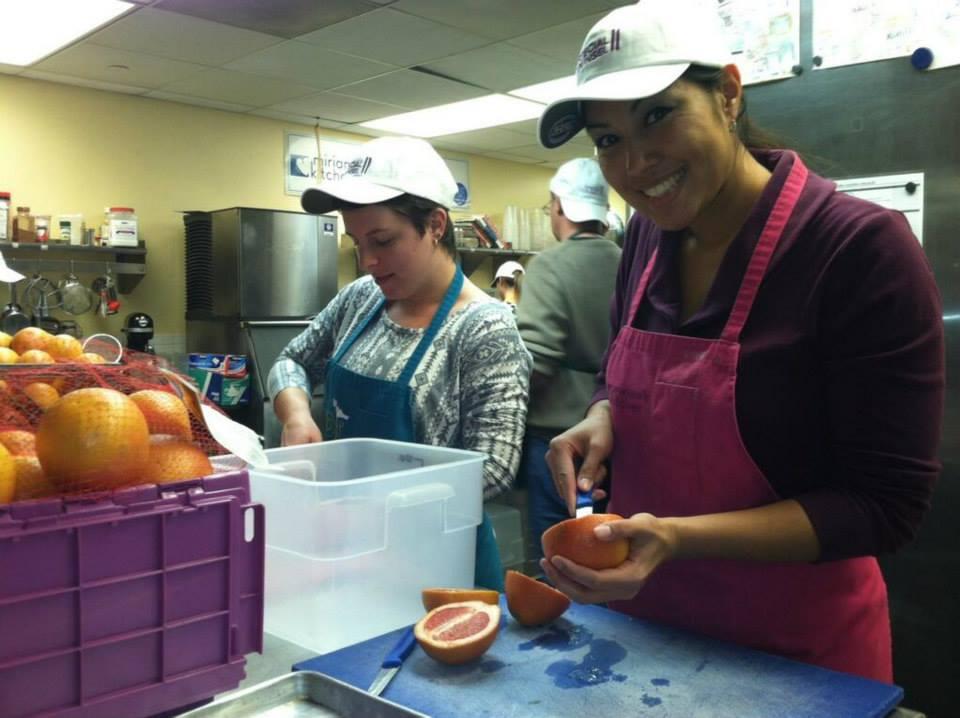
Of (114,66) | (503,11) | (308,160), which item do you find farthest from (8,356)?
(308,160)

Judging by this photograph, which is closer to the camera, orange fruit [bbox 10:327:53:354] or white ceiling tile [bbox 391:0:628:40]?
orange fruit [bbox 10:327:53:354]

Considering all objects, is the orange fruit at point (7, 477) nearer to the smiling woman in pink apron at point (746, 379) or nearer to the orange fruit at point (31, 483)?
the orange fruit at point (31, 483)

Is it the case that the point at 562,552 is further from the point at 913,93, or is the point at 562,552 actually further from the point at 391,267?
the point at 913,93

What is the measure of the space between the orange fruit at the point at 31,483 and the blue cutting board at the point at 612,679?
0.39 metres

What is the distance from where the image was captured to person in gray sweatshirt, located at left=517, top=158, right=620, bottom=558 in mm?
2811

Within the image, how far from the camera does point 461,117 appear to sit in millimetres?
6445

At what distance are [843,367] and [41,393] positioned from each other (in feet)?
3.09

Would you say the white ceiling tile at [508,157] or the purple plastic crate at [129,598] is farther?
the white ceiling tile at [508,157]

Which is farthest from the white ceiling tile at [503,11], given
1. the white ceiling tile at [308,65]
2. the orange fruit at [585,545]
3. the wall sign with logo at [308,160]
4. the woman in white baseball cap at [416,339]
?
the orange fruit at [585,545]

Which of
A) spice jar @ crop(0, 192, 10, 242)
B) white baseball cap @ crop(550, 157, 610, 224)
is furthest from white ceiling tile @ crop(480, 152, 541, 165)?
white baseball cap @ crop(550, 157, 610, 224)

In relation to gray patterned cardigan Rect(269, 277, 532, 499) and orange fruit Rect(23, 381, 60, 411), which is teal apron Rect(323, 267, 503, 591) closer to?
gray patterned cardigan Rect(269, 277, 532, 499)

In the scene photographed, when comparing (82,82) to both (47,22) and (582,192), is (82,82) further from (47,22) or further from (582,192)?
(582,192)

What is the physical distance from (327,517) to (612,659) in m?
0.39

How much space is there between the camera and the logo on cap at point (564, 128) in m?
1.27
